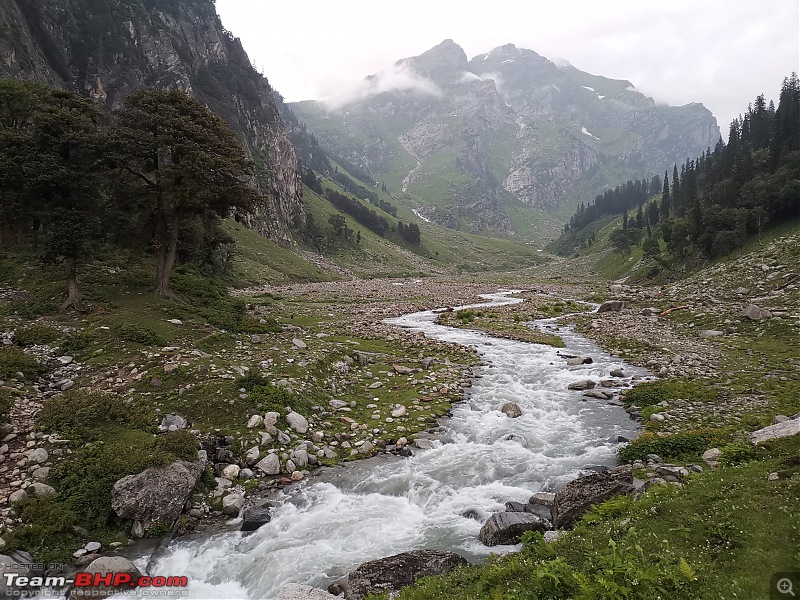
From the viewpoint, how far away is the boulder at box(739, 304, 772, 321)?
31.1m

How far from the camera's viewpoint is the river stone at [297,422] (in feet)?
55.7

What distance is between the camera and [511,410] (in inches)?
810

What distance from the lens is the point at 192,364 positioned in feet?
62.1

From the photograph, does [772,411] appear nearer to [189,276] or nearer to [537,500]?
[537,500]

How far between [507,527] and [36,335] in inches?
911

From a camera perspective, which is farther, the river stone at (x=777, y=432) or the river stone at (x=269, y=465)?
the river stone at (x=269, y=465)

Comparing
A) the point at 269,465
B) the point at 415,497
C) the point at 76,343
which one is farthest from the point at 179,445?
the point at 76,343

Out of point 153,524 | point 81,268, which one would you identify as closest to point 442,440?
point 153,524

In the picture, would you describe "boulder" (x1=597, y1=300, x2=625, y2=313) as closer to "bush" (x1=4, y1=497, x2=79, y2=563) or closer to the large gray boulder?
the large gray boulder

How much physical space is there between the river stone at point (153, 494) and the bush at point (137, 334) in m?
10.5

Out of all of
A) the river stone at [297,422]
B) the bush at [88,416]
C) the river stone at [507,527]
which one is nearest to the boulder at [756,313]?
the river stone at [507,527]

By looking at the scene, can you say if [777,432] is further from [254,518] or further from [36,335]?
[36,335]

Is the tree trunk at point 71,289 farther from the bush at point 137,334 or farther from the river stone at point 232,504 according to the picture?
the river stone at point 232,504

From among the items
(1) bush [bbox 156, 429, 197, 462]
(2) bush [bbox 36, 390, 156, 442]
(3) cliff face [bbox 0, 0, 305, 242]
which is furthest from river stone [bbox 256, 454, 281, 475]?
(3) cliff face [bbox 0, 0, 305, 242]
